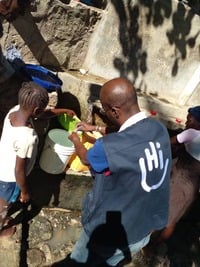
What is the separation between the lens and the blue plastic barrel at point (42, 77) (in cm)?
505

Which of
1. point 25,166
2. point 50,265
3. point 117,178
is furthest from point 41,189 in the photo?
point 117,178

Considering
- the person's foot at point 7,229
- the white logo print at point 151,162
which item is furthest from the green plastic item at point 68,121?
the white logo print at point 151,162

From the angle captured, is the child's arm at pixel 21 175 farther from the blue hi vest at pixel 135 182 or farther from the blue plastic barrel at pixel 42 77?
the blue plastic barrel at pixel 42 77

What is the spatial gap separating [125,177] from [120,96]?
0.56m

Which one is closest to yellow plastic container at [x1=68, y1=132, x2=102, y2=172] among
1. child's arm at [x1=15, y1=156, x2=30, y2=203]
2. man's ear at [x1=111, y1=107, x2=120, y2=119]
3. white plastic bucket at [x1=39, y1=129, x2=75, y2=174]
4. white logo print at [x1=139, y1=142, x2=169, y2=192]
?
white plastic bucket at [x1=39, y1=129, x2=75, y2=174]

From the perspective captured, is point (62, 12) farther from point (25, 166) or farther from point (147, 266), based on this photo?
point (147, 266)

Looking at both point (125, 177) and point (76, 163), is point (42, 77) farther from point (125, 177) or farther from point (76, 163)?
point (125, 177)

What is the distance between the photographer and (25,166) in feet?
12.4

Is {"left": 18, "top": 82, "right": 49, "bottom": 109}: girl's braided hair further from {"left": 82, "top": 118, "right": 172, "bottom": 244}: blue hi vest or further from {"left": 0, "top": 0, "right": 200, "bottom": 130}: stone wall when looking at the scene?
{"left": 0, "top": 0, "right": 200, "bottom": 130}: stone wall

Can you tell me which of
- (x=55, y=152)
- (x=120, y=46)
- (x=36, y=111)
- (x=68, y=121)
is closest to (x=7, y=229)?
(x=55, y=152)

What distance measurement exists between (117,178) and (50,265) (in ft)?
6.20

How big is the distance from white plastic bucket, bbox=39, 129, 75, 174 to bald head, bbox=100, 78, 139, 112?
1.45 m

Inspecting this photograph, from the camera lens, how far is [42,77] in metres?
5.22

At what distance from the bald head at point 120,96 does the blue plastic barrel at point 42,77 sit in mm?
2014
